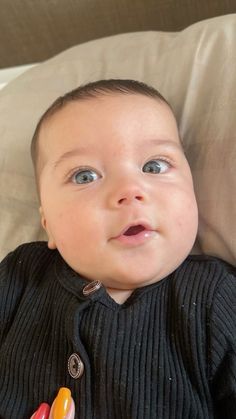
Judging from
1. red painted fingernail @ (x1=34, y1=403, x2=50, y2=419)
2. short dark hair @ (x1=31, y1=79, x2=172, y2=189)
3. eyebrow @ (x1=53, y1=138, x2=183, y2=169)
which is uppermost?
short dark hair @ (x1=31, y1=79, x2=172, y2=189)

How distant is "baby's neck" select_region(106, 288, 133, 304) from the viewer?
2.65 ft

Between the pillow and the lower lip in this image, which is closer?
the lower lip

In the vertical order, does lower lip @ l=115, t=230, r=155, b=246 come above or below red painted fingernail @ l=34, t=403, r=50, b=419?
above

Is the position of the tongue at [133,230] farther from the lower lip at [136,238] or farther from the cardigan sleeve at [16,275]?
the cardigan sleeve at [16,275]

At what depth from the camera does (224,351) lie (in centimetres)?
73

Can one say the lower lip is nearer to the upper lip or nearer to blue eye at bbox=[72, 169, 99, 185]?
the upper lip

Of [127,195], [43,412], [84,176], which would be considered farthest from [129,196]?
[43,412]

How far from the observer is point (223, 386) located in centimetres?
73

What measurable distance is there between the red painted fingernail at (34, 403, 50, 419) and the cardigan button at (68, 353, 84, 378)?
0.06 meters

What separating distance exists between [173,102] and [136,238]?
347mm

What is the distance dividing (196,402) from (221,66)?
57 centimetres

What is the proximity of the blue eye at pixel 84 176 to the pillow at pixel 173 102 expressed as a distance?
20cm

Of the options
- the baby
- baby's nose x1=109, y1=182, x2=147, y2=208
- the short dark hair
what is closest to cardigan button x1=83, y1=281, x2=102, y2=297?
the baby

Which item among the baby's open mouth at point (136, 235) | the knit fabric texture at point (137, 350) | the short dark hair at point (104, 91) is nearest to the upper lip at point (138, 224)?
the baby's open mouth at point (136, 235)
